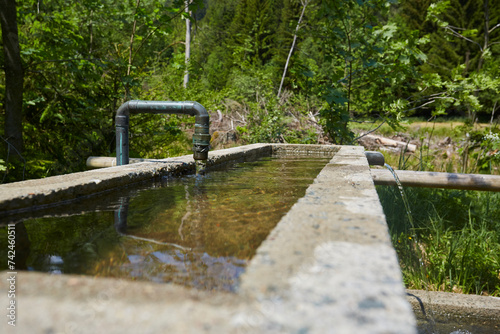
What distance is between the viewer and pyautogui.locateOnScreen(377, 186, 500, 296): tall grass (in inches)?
99.6

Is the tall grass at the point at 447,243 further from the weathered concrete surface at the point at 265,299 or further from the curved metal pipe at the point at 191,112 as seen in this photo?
the weathered concrete surface at the point at 265,299

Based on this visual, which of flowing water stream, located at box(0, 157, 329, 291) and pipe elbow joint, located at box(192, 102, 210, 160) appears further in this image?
pipe elbow joint, located at box(192, 102, 210, 160)

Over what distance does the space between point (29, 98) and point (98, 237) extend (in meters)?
2.64

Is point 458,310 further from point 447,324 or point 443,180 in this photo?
point 443,180

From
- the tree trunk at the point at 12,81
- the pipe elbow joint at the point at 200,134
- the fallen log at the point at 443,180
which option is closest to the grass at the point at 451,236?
the fallen log at the point at 443,180

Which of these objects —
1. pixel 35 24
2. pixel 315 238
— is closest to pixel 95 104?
pixel 35 24

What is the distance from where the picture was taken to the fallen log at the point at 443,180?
9.24 ft

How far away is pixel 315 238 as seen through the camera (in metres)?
0.87

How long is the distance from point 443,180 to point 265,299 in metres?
2.73

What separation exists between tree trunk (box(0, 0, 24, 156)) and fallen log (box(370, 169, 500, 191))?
279 cm

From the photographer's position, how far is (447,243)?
2.95m

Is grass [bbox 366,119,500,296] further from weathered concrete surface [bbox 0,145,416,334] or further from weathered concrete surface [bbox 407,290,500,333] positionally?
weathered concrete surface [bbox 0,145,416,334]

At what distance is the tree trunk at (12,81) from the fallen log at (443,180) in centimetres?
279

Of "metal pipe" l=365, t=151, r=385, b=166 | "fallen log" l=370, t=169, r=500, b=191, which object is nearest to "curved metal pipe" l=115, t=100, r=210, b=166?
"fallen log" l=370, t=169, r=500, b=191
